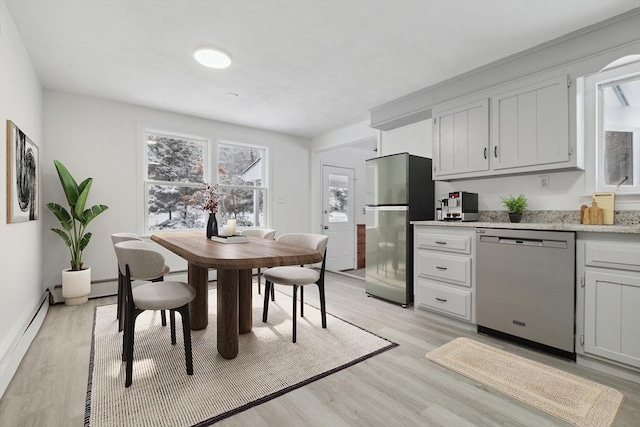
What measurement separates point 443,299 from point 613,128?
2.04 metres

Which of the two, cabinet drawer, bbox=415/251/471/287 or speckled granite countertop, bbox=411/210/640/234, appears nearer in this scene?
speckled granite countertop, bbox=411/210/640/234

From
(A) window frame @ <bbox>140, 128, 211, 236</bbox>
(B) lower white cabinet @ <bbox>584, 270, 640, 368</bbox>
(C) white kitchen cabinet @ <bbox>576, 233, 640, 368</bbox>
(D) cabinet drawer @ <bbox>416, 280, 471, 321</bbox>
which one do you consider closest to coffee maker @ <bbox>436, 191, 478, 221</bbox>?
(D) cabinet drawer @ <bbox>416, 280, 471, 321</bbox>

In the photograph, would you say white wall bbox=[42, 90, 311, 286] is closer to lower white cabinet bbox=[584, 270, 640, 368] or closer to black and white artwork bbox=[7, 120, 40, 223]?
black and white artwork bbox=[7, 120, 40, 223]

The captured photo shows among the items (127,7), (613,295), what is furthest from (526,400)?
(127,7)

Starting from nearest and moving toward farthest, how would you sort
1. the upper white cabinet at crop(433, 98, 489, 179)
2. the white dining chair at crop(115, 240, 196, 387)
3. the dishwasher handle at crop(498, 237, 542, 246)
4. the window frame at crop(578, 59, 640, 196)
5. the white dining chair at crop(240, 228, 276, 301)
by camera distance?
the white dining chair at crop(115, 240, 196, 387), the dishwasher handle at crop(498, 237, 542, 246), the window frame at crop(578, 59, 640, 196), the upper white cabinet at crop(433, 98, 489, 179), the white dining chair at crop(240, 228, 276, 301)

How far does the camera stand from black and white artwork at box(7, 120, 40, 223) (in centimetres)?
229

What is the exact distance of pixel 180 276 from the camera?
14.9 feet

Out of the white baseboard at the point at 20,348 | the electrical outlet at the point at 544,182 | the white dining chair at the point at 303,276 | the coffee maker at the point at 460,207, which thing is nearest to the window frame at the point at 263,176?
the white dining chair at the point at 303,276

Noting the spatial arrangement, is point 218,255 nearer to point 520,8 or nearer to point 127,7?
point 127,7

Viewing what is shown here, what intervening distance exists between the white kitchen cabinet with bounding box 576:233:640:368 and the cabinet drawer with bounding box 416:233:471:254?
2.71ft

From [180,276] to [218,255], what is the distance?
3.07m

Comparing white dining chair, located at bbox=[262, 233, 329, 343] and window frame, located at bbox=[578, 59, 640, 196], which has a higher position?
window frame, located at bbox=[578, 59, 640, 196]

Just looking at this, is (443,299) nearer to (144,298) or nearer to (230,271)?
(230,271)

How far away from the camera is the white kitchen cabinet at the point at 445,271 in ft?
9.34
